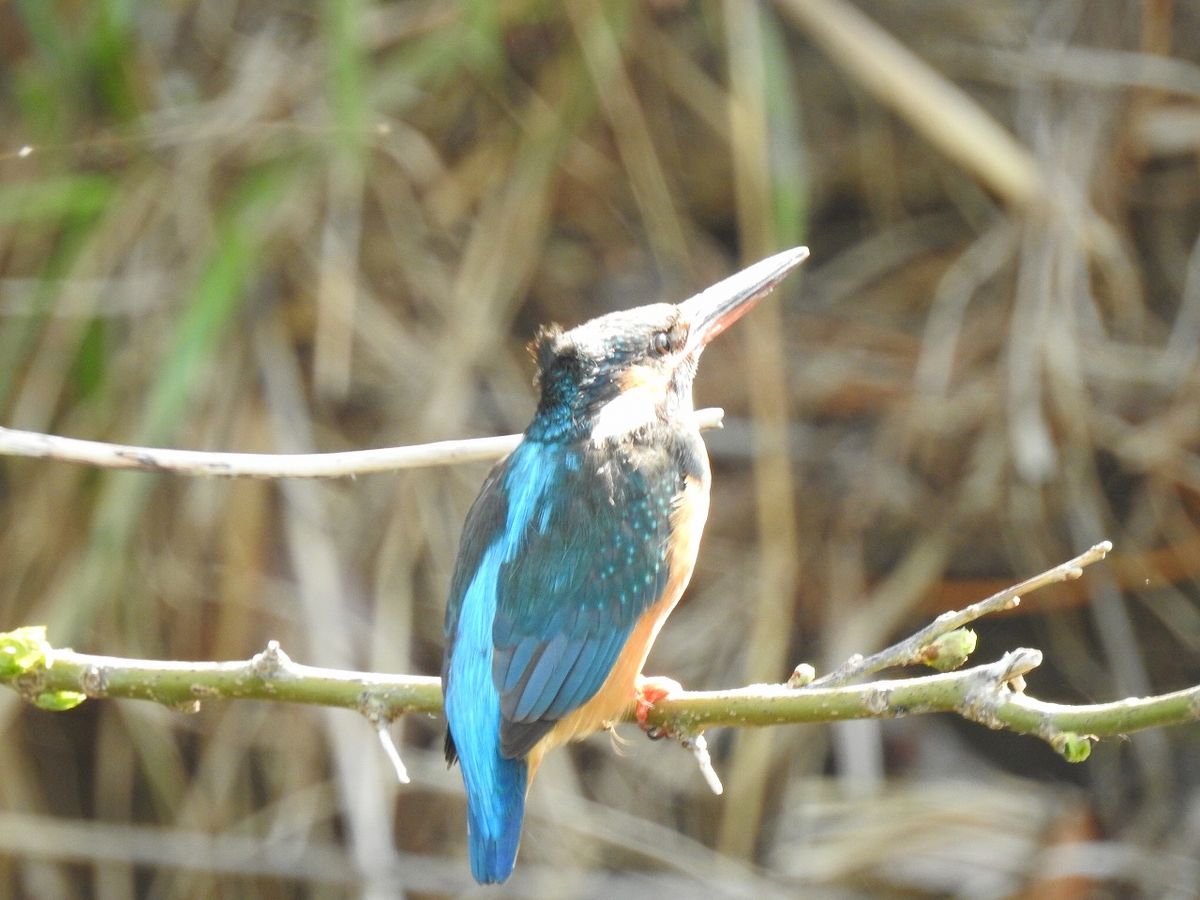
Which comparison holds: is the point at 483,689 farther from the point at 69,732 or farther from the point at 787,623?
the point at 69,732

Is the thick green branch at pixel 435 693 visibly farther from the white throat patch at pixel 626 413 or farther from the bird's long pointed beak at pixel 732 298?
the bird's long pointed beak at pixel 732 298

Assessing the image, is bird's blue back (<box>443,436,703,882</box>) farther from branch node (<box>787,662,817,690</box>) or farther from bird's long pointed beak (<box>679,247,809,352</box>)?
branch node (<box>787,662,817,690</box>)

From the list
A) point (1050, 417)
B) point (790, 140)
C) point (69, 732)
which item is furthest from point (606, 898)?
point (790, 140)

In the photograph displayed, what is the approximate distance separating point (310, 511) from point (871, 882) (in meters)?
1.48

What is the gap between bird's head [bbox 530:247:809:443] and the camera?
2340mm

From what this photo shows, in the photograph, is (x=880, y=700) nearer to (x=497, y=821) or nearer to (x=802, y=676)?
(x=802, y=676)

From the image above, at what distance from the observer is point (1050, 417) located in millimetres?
3381

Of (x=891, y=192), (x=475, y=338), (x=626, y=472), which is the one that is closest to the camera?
(x=626, y=472)

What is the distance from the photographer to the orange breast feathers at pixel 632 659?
2.15m

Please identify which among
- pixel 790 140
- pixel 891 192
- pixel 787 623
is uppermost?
pixel 891 192

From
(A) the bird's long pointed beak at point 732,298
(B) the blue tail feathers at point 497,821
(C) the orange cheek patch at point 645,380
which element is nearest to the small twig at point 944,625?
(B) the blue tail feathers at point 497,821

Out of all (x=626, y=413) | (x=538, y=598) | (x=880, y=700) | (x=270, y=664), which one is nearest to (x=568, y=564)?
(x=538, y=598)

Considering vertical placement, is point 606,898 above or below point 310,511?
below

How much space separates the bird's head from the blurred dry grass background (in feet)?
2.51
